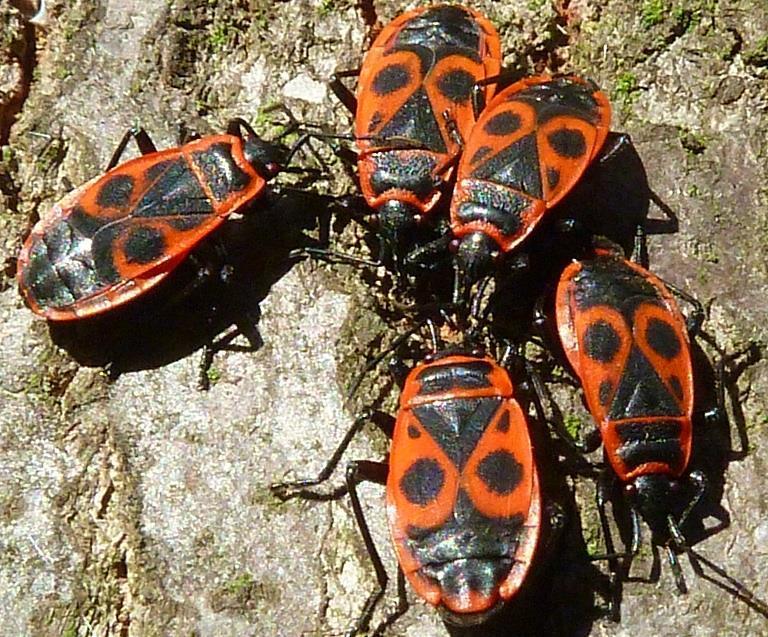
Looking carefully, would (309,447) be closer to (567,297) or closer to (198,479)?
(198,479)

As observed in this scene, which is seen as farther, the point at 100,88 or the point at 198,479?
the point at 100,88

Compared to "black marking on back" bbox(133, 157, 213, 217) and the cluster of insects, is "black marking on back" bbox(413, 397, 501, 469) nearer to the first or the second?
the cluster of insects

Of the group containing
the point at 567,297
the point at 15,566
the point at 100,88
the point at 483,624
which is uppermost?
the point at 100,88

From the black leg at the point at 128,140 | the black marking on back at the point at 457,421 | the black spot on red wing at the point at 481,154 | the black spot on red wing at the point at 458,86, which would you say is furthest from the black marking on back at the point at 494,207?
the black leg at the point at 128,140

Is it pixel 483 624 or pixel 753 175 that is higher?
pixel 753 175


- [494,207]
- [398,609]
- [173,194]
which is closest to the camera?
[398,609]

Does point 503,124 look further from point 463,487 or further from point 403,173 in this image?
point 463,487

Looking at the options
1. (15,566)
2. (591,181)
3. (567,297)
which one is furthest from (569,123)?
(15,566)

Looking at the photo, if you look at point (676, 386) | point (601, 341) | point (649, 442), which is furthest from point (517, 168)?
point (649, 442)
